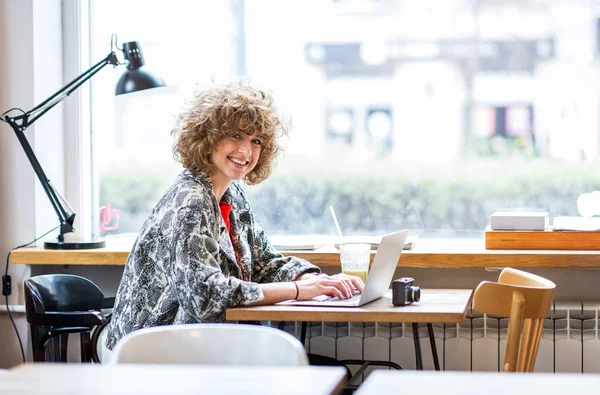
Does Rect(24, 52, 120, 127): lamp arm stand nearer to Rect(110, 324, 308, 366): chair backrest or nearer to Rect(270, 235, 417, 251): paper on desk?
Rect(270, 235, 417, 251): paper on desk

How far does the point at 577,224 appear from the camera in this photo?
3375 mm

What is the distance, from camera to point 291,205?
3828 mm

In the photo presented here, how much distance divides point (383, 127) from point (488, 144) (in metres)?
0.44

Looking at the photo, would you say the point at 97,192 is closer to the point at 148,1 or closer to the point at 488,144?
the point at 148,1

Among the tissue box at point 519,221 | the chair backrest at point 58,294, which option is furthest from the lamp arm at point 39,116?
the tissue box at point 519,221

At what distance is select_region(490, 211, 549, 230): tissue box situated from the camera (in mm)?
3396

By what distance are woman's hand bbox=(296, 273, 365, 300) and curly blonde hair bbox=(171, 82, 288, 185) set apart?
491 millimetres

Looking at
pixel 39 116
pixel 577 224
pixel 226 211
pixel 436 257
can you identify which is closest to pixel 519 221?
pixel 577 224

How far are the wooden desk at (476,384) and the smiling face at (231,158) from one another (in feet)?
4.72

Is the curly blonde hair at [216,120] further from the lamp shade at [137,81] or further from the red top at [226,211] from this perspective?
the lamp shade at [137,81]

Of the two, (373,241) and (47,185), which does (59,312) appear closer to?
(47,185)

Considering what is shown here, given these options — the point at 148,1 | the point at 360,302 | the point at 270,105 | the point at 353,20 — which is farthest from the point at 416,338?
the point at 148,1

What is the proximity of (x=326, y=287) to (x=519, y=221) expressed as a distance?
1.07 m

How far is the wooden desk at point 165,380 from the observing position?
1.41m
